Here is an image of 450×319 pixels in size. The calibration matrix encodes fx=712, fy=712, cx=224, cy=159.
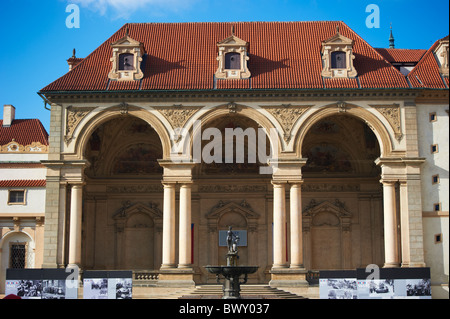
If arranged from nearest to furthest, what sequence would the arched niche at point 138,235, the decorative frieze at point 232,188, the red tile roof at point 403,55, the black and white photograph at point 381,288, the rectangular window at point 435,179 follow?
the black and white photograph at point 381,288 < the rectangular window at point 435,179 < the red tile roof at point 403,55 < the arched niche at point 138,235 < the decorative frieze at point 232,188

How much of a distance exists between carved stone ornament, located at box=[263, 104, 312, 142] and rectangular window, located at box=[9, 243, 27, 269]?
15.9m

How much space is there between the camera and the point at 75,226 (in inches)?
1459

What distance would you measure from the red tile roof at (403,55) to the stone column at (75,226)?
65.3 feet

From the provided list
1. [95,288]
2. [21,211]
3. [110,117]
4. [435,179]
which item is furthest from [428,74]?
[21,211]

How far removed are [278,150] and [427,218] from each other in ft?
27.6

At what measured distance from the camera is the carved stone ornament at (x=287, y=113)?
123 feet

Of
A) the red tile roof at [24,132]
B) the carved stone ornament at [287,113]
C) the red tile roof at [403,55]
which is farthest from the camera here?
the red tile roof at [24,132]

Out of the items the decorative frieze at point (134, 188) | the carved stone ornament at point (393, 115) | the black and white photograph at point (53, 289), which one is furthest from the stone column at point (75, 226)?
the carved stone ornament at point (393, 115)

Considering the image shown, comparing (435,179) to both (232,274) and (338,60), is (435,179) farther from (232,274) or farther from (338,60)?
(232,274)

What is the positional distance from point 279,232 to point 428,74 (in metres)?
12.0

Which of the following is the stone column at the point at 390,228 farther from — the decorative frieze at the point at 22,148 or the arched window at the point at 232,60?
the decorative frieze at the point at 22,148

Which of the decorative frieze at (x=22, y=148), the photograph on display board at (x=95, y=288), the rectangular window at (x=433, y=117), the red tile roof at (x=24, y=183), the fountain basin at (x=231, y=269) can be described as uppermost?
the rectangular window at (x=433, y=117)

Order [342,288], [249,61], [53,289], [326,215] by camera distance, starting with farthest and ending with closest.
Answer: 1. [326,215]
2. [249,61]
3. [53,289]
4. [342,288]
